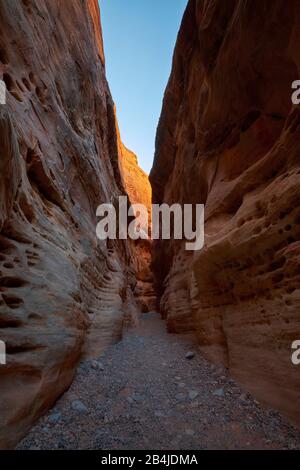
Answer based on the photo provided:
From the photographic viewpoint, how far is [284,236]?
3875 millimetres

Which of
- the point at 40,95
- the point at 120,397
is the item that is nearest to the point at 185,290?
the point at 120,397

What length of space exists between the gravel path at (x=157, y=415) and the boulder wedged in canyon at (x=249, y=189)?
16.8 inches

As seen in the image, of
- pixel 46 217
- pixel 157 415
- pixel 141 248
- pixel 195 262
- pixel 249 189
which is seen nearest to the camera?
pixel 157 415

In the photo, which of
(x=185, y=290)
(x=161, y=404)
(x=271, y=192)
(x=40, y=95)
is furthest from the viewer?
(x=185, y=290)

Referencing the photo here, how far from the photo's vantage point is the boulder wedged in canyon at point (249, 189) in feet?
12.2

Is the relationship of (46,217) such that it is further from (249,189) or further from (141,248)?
(141,248)

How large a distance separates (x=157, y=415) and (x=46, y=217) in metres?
4.00

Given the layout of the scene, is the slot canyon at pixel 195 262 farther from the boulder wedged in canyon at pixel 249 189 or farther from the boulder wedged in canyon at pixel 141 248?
the boulder wedged in canyon at pixel 141 248

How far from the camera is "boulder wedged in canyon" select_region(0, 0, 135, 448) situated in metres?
2.93

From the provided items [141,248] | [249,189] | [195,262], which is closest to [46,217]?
[195,262]

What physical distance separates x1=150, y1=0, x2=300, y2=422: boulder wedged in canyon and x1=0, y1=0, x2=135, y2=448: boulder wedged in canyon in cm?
324

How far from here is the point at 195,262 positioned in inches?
255

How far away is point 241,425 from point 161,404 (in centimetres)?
124

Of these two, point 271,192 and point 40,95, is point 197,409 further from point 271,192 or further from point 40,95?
point 40,95
